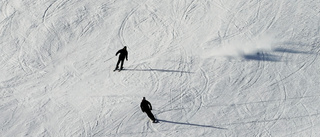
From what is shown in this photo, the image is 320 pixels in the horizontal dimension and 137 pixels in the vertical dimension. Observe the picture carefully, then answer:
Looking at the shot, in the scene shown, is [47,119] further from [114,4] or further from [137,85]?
[114,4]

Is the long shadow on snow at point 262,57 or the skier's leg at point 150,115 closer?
the skier's leg at point 150,115

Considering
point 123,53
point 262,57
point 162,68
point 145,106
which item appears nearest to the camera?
point 145,106

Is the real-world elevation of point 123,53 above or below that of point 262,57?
below

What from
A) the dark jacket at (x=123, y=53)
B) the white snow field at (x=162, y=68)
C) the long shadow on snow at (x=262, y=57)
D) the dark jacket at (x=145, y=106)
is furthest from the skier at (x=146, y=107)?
the long shadow on snow at (x=262, y=57)

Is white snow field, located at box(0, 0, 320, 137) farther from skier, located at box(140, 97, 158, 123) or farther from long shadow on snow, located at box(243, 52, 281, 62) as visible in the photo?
skier, located at box(140, 97, 158, 123)

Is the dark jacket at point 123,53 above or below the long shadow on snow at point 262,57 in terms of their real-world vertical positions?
below

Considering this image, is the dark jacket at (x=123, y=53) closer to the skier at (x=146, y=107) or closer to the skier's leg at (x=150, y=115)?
the skier at (x=146, y=107)

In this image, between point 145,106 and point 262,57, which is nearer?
point 145,106

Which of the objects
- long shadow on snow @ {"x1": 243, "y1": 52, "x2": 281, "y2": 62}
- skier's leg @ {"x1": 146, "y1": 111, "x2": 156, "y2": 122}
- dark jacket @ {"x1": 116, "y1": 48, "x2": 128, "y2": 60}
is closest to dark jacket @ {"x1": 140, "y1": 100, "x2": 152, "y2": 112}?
skier's leg @ {"x1": 146, "y1": 111, "x2": 156, "y2": 122}

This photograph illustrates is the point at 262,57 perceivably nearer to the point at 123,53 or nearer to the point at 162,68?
the point at 162,68

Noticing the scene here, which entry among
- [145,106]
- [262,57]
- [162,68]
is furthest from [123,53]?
[262,57]
